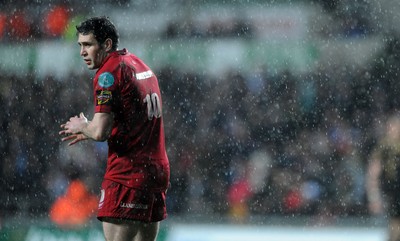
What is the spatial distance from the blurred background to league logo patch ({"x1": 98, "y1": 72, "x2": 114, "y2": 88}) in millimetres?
Answer: 4864

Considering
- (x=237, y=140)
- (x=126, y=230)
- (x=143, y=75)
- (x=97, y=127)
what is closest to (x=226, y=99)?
(x=237, y=140)

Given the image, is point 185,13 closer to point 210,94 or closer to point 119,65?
point 210,94

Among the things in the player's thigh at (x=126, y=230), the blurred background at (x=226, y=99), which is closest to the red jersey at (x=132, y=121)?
the player's thigh at (x=126, y=230)

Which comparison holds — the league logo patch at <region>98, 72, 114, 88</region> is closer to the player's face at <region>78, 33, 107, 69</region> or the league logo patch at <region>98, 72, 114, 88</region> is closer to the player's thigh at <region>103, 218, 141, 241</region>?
the player's face at <region>78, 33, 107, 69</region>

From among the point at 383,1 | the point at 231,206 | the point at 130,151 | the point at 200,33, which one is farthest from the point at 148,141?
the point at 383,1

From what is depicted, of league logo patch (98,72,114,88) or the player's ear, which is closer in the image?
league logo patch (98,72,114,88)

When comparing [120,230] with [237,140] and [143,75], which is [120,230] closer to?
[143,75]

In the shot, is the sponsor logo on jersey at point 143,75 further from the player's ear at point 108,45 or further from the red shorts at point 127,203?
the red shorts at point 127,203

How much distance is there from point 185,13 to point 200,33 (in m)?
0.37

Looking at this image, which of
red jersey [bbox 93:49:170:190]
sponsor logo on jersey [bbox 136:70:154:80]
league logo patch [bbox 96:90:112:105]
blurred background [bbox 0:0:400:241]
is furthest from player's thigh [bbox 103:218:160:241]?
blurred background [bbox 0:0:400:241]

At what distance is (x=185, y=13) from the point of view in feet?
37.8

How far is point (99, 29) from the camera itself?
15.9 feet

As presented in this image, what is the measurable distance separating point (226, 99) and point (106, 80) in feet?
20.1

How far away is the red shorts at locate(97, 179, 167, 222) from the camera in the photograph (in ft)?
15.8
